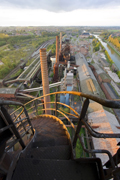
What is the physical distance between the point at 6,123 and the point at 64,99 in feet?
33.4

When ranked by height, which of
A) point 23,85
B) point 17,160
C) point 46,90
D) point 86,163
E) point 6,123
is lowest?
point 23,85

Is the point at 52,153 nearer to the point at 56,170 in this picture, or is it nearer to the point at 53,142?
the point at 53,142

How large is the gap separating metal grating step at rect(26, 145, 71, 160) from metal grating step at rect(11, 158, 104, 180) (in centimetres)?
49

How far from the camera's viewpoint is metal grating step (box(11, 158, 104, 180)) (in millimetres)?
1260

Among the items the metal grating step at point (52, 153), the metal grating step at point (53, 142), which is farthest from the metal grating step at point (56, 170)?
the metal grating step at point (53, 142)

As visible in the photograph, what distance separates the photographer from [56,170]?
1367mm

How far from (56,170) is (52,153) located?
61cm

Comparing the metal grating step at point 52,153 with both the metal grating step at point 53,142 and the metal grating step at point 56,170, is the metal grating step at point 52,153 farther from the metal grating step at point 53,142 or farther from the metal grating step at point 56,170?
the metal grating step at point 56,170

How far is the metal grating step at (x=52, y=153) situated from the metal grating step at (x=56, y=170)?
19.2 inches

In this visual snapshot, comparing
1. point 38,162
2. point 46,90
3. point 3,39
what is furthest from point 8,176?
point 3,39

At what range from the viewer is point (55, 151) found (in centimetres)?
198

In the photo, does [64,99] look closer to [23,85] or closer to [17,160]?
[23,85]

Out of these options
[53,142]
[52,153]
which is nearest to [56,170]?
[52,153]

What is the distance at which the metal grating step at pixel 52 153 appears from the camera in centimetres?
189
